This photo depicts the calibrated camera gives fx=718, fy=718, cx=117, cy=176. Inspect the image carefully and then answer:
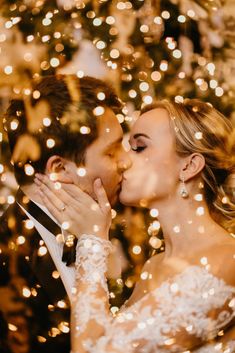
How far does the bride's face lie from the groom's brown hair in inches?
4.6

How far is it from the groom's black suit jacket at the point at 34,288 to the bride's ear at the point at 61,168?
0.14 metres

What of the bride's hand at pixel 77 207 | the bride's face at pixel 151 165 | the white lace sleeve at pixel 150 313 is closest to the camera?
the white lace sleeve at pixel 150 313

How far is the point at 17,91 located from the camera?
1746mm

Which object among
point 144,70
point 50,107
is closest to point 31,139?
point 50,107

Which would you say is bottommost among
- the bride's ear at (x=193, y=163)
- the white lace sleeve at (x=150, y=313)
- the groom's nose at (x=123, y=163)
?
the white lace sleeve at (x=150, y=313)

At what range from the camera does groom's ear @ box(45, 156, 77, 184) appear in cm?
176

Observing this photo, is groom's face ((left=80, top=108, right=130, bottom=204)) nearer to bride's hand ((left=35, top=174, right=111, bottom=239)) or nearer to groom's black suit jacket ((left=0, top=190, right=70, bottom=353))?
bride's hand ((left=35, top=174, right=111, bottom=239))

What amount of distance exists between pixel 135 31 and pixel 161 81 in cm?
18

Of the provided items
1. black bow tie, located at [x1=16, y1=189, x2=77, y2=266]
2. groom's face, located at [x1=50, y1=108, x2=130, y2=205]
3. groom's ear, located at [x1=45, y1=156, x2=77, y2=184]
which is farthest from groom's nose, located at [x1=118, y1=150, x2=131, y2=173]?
black bow tie, located at [x1=16, y1=189, x2=77, y2=266]

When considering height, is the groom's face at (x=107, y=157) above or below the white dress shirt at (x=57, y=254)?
above

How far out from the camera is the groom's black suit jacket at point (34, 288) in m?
1.64

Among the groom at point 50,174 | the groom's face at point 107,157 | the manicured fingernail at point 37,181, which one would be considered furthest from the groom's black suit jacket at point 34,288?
the groom's face at point 107,157

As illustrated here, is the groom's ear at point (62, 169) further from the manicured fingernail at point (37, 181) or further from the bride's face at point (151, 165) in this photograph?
the bride's face at point (151, 165)

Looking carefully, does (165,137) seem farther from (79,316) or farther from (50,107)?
(79,316)
